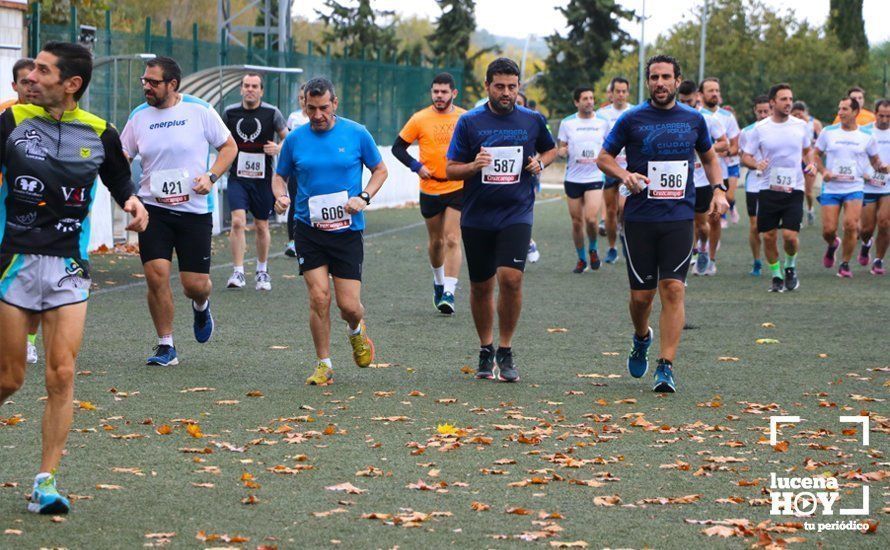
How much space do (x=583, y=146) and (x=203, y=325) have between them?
28.0ft

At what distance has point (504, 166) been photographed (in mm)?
10453

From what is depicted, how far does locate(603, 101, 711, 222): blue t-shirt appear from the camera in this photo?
10305 mm

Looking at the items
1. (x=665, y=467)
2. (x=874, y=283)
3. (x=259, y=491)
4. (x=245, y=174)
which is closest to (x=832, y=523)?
(x=665, y=467)

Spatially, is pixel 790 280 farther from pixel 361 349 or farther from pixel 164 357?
pixel 164 357

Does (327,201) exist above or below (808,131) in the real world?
below

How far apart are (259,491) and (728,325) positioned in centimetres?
751

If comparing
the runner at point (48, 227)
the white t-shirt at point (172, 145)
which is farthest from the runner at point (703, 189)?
the runner at point (48, 227)

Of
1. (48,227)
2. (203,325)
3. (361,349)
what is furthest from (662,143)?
(48,227)

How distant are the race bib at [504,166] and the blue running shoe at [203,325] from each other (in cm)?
242

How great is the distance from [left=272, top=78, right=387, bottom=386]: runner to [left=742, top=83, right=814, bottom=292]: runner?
730 centimetres

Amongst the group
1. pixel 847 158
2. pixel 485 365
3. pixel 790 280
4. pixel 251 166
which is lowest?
pixel 790 280

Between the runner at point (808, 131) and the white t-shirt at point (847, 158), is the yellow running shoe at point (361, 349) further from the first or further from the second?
the white t-shirt at point (847, 158)

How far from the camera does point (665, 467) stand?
7625mm

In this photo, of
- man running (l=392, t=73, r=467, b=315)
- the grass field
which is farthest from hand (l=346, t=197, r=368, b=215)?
man running (l=392, t=73, r=467, b=315)
